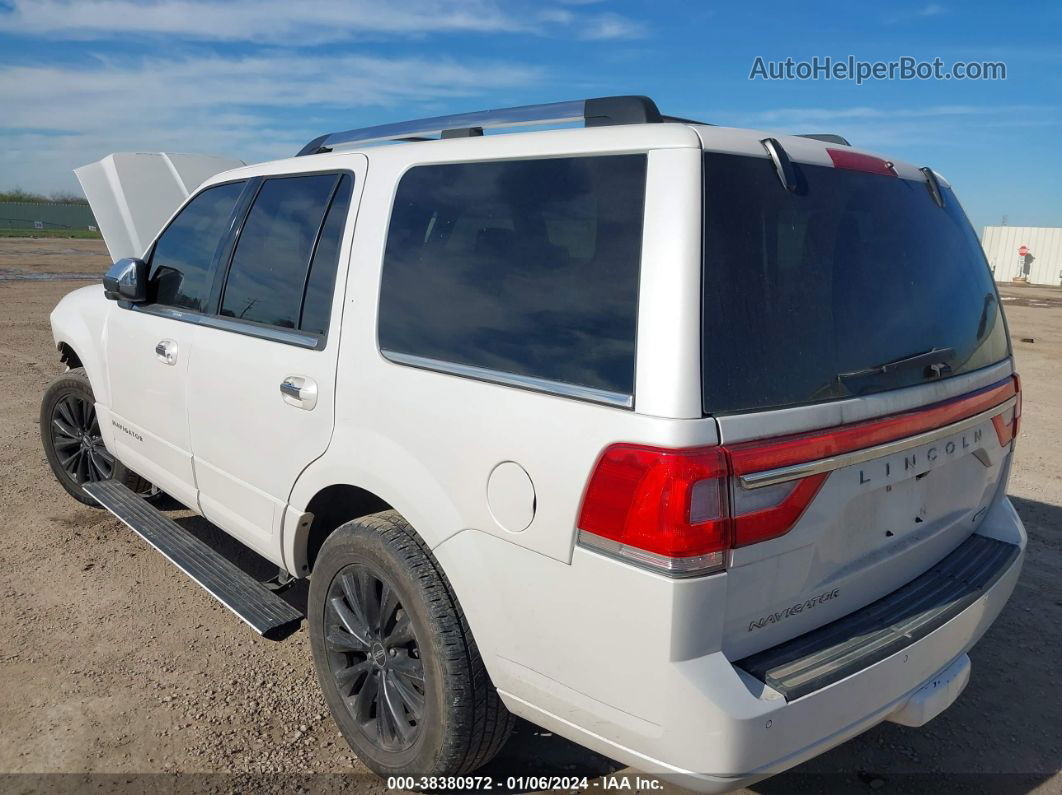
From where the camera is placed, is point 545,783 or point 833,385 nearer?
point 833,385

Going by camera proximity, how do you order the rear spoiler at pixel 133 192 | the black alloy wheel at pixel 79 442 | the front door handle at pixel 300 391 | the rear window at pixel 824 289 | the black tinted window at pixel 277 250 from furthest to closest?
the rear spoiler at pixel 133 192
the black alloy wheel at pixel 79 442
the black tinted window at pixel 277 250
the front door handle at pixel 300 391
the rear window at pixel 824 289

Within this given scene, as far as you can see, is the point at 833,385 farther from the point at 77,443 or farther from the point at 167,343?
the point at 77,443

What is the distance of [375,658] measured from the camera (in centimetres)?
269

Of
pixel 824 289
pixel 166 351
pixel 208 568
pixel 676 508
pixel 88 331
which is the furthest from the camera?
pixel 88 331

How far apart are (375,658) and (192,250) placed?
7.36ft

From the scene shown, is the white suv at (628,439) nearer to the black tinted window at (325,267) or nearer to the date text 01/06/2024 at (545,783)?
the black tinted window at (325,267)

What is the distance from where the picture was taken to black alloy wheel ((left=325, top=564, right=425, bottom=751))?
255cm

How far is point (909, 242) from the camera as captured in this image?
251 cm

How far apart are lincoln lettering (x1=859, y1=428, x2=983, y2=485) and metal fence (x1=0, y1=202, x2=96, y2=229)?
64.0m

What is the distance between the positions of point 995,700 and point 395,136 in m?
3.33

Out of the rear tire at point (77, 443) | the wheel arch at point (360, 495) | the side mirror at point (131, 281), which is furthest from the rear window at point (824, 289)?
→ the rear tire at point (77, 443)

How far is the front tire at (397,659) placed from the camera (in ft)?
7.69

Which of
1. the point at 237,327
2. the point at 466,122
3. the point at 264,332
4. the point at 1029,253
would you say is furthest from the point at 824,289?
the point at 1029,253

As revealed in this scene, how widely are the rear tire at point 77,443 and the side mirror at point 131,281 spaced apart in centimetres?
89
